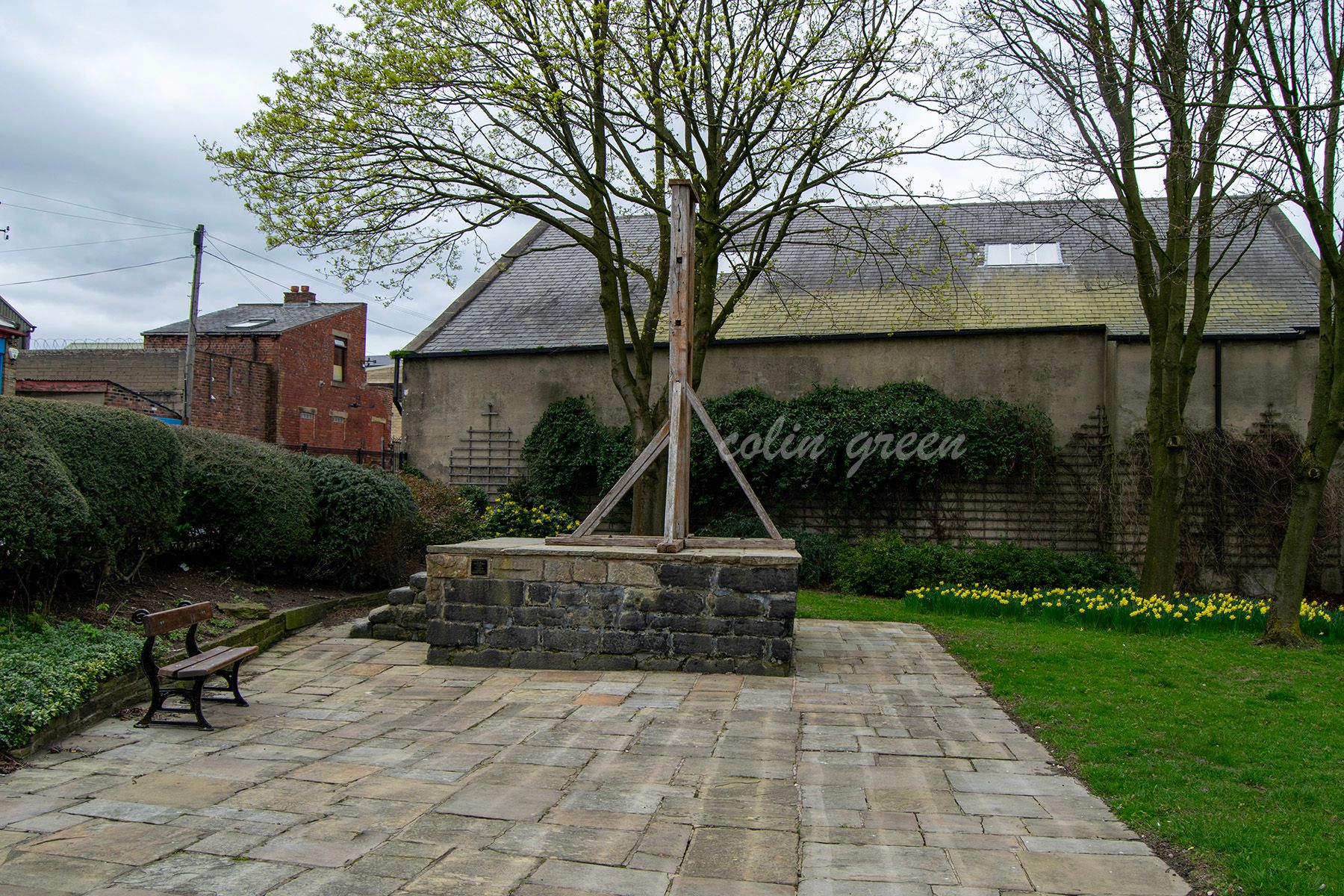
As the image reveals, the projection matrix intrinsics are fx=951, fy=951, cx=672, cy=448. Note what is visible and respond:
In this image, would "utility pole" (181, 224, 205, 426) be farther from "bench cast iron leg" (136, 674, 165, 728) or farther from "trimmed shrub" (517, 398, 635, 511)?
"bench cast iron leg" (136, 674, 165, 728)

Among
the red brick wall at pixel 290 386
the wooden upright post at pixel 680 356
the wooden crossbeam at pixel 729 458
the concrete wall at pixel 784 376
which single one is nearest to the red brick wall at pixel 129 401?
the red brick wall at pixel 290 386

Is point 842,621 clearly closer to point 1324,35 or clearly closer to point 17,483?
point 1324,35

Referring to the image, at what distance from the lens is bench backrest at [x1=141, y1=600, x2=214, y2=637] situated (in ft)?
18.7

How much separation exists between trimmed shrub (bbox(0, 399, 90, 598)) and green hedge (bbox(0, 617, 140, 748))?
50 centimetres

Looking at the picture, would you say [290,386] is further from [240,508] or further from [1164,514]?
[1164,514]

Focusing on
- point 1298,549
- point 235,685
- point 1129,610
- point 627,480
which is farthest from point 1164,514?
point 235,685

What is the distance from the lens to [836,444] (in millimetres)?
14930

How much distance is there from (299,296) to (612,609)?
93.2 ft

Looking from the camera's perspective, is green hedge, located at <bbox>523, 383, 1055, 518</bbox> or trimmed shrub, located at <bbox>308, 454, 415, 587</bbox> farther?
green hedge, located at <bbox>523, 383, 1055, 518</bbox>

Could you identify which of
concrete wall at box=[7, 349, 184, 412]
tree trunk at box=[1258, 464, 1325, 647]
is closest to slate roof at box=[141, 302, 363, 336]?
concrete wall at box=[7, 349, 184, 412]

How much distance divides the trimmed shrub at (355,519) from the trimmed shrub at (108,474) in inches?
76.7

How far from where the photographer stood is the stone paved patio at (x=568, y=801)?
3520 millimetres

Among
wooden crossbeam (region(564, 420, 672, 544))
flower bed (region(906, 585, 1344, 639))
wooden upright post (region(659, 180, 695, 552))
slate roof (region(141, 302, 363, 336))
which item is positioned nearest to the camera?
wooden upright post (region(659, 180, 695, 552))

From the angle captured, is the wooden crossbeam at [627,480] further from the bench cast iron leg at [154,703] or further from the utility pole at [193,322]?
the utility pole at [193,322]
